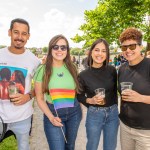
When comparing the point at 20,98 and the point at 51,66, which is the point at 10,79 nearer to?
the point at 20,98

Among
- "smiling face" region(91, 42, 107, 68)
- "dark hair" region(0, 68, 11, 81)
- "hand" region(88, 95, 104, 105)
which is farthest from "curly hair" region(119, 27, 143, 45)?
"dark hair" region(0, 68, 11, 81)

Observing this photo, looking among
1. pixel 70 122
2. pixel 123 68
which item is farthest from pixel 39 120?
pixel 123 68

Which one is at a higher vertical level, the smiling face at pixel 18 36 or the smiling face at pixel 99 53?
the smiling face at pixel 18 36

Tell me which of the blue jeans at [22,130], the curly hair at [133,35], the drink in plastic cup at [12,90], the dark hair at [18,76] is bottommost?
the blue jeans at [22,130]

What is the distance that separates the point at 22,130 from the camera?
3.96 metres

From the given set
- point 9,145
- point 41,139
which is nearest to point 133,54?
point 41,139

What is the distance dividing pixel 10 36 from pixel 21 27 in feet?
0.71

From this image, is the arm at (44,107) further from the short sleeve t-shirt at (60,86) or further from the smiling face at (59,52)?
the smiling face at (59,52)

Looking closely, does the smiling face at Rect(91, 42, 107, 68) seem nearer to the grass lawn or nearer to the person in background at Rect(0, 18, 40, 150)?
the person in background at Rect(0, 18, 40, 150)

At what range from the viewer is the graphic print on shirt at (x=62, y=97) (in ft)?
12.6

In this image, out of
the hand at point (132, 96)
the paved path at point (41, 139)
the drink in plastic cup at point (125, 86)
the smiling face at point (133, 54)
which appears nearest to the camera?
the hand at point (132, 96)

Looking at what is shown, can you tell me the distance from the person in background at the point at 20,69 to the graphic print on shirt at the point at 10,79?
16mm

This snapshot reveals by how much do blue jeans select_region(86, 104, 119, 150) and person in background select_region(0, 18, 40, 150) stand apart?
0.93 metres

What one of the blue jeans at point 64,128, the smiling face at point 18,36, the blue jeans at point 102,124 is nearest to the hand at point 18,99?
the blue jeans at point 64,128
